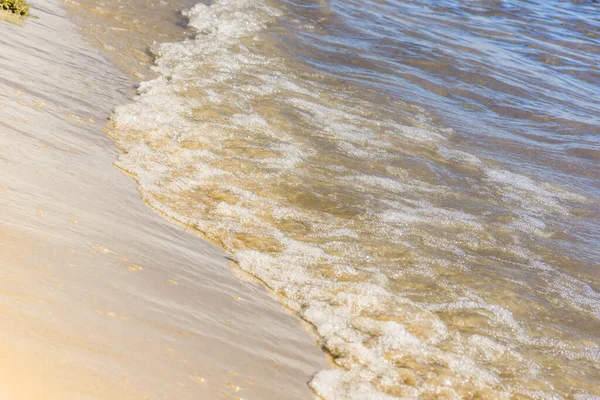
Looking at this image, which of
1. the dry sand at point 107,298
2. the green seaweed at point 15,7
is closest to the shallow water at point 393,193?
the dry sand at point 107,298

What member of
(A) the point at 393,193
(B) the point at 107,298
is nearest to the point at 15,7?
(A) the point at 393,193

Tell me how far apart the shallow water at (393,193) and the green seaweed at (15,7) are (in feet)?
4.73

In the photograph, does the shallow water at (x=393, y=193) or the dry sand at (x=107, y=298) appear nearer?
the dry sand at (x=107, y=298)

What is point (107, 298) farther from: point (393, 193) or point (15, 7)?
point (15, 7)

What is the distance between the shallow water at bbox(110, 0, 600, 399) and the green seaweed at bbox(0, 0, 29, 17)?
1441mm

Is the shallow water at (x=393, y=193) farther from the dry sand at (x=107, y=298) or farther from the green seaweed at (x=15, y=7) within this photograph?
the green seaweed at (x=15, y=7)

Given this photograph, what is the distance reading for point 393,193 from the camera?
17.4 feet

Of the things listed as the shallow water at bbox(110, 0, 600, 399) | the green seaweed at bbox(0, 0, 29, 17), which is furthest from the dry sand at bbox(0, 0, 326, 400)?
the green seaweed at bbox(0, 0, 29, 17)

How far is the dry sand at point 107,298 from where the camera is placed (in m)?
2.30

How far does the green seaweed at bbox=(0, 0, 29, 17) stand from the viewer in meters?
6.66

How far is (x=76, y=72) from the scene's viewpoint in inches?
235

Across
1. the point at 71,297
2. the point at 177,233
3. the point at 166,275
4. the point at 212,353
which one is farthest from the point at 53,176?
the point at 212,353

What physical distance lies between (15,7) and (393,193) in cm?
435

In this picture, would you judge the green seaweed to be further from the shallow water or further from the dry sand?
the dry sand
